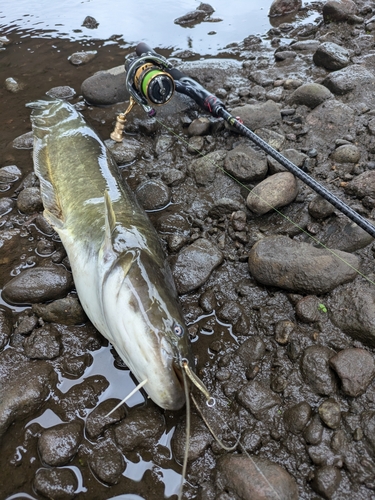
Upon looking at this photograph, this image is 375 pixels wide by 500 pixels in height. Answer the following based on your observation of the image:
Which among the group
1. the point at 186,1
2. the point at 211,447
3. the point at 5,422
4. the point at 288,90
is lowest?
the point at 211,447

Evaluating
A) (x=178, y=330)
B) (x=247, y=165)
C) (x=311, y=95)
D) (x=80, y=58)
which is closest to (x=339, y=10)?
(x=311, y=95)

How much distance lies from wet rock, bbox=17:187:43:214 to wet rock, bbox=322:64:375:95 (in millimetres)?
4146

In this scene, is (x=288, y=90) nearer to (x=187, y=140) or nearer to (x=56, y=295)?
(x=187, y=140)

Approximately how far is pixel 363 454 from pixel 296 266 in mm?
1352

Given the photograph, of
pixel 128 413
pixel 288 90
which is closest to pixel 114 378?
pixel 128 413

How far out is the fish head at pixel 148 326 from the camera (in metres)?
2.27

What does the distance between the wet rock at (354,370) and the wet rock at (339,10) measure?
23.3 feet

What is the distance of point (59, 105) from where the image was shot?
4711 mm

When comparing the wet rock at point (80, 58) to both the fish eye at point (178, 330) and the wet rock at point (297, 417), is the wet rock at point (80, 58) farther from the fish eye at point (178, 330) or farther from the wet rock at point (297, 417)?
the wet rock at point (297, 417)

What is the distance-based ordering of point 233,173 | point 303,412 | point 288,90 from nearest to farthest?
1. point 303,412
2. point 233,173
3. point 288,90

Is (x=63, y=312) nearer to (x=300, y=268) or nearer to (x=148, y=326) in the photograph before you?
(x=148, y=326)

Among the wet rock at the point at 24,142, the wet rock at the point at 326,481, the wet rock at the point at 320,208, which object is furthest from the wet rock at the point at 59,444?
the wet rock at the point at 24,142

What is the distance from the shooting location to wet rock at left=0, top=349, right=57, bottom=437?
8.02 ft

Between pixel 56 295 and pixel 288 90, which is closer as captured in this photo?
pixel 56 295
